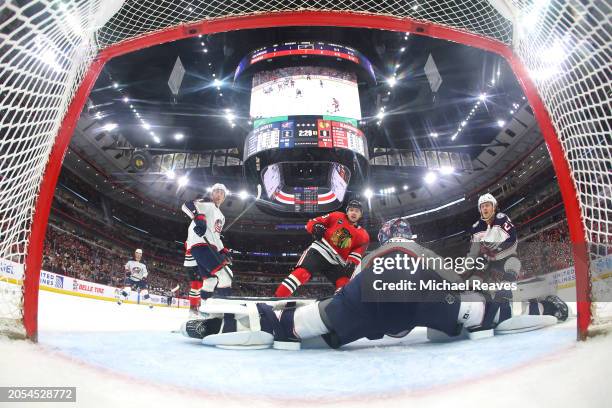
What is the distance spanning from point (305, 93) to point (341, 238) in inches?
146

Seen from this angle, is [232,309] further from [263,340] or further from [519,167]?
[519,167]

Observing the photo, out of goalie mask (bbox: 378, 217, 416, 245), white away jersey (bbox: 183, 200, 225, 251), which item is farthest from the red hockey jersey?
goalie mask (bbox: 378, 217, 416, 245)

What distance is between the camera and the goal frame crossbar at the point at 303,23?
1348 mm

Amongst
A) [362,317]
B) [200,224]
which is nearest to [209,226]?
[200,224]

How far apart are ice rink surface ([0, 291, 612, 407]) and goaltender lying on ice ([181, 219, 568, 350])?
12cm

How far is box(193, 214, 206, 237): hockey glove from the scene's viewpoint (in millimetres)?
3096

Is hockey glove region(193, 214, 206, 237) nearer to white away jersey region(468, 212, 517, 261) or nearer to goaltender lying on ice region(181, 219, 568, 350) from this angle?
goaltender lying on ice region(181, 219, 568, 350)

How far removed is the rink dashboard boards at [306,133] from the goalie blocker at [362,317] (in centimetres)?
424

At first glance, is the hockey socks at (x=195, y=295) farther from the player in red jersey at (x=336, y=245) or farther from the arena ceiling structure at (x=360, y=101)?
the arena ceiling structure at (x=360, y=101)

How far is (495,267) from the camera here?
1.66 meters

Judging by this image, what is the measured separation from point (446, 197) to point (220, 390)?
1611cm

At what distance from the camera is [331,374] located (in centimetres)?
112

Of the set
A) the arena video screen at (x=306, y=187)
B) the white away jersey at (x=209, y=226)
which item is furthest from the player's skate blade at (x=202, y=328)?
the arena video screen at (x=306, y=187)

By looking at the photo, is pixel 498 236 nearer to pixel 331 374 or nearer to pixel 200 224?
pixel 331 374
